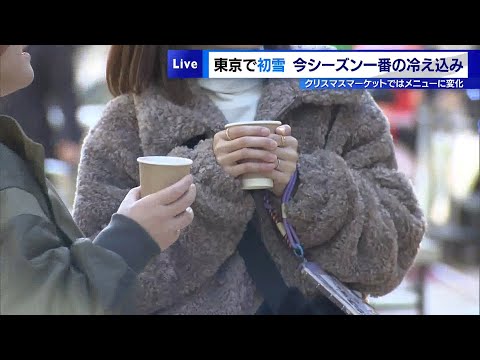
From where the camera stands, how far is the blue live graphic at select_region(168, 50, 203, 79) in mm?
1340

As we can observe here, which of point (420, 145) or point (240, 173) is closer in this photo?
point (240, 173)

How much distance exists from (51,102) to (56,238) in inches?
13.7

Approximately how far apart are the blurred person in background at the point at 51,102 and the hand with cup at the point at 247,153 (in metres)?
0.29

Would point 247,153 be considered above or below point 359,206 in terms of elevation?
above

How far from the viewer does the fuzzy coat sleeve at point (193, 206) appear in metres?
1.29

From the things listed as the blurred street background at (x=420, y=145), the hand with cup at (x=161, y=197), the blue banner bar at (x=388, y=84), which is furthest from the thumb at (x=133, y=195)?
the blue banner bar at (x=388, y=84)

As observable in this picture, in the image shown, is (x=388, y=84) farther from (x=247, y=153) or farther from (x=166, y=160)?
(x=166, y=160)

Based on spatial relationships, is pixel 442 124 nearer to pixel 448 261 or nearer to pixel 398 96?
pixel 398 96

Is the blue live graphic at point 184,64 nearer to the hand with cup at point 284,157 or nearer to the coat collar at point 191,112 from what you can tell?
the coat collar at point 191,112

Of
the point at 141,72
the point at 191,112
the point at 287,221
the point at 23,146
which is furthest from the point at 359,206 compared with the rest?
the point at 23,146

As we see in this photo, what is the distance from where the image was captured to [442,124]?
1431 mm
